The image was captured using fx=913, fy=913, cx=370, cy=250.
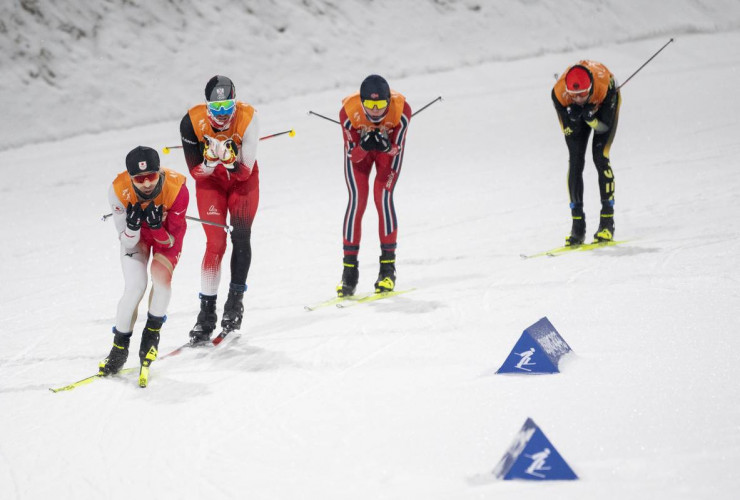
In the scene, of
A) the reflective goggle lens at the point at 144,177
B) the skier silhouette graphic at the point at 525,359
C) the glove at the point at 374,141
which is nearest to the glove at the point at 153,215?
the reflective goggle lens at the point at 144,177

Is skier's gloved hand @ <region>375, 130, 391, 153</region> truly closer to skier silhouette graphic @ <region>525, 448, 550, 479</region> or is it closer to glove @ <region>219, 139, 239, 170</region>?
glove @ <region>219, 139, 239, 170</region>

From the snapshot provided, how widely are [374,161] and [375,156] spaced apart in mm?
65

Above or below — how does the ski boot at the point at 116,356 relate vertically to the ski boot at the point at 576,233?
below

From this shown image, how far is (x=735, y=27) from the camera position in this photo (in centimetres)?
1766

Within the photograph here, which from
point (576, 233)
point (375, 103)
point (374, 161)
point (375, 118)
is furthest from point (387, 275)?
point (576, 233)

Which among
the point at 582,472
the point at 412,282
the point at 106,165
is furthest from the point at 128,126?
the point at 582,472

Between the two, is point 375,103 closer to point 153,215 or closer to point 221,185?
point 221,185

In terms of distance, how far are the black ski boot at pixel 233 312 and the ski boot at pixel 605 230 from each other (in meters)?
2.98

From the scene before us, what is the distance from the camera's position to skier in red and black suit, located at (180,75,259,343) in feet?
17.2

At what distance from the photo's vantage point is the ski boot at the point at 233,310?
5430 millimetres

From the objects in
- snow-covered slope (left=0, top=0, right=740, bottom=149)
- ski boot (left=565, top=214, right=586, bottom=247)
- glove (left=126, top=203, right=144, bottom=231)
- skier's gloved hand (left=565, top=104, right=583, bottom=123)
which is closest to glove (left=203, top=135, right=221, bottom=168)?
glove (left=126, top=203, right=144, bottom=231)

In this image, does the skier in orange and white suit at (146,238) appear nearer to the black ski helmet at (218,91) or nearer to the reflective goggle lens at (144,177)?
the reflective goggle lens at (144,177)

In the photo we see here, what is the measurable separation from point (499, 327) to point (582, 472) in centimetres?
200

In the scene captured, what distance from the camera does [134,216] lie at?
14.9 ft
